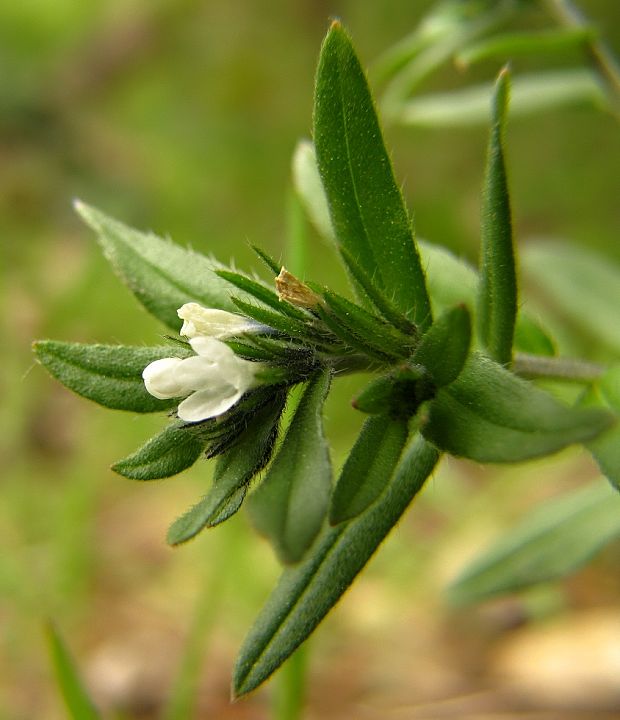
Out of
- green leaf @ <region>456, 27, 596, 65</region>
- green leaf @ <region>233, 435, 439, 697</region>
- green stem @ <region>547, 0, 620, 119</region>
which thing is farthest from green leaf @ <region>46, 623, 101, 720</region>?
green stem @ <region>547, 0, 620, 119</region>

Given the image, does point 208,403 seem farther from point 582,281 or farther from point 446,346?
point 582,281

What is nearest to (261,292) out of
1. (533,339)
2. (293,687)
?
(533,339)

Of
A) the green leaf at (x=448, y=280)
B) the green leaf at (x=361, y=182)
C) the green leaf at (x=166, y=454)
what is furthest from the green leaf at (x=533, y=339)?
the green leaf at (x=166, y=454)

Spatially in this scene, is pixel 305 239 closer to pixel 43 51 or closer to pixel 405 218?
pixel 405 218

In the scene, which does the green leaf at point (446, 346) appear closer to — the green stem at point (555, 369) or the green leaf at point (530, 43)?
the green stem at point (555, 369)

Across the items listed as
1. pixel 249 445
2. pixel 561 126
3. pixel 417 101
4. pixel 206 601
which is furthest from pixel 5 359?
pixel 249 445

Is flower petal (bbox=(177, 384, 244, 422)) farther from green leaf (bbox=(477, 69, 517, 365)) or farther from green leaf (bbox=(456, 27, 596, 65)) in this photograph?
green leaf (bbox=(456, 27, 596, 65))
